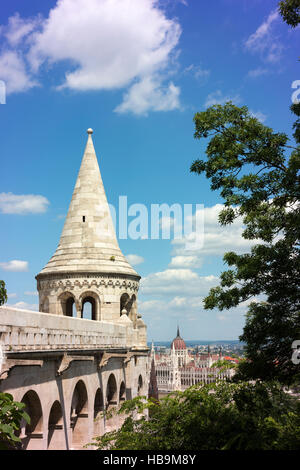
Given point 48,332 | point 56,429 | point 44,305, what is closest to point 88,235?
point 44,305

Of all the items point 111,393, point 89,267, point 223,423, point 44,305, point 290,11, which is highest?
point 290,11

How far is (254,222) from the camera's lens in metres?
12.0

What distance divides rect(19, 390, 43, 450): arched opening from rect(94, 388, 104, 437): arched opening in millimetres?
6616

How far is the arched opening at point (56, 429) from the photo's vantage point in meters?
17.0

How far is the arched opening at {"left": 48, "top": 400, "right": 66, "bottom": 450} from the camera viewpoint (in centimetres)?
1698

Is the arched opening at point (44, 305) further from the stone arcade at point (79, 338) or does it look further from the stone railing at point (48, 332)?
the stone railing at point (48, 332)

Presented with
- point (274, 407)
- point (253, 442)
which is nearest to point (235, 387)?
point (274, 407)

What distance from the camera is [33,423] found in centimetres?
1516

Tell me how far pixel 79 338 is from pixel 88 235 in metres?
10.9

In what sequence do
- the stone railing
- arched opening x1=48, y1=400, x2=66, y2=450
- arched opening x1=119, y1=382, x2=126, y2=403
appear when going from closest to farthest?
the stone railing
arched opening x1=48, y1=400, x2=66, y2=450
arched opening x1=119, y1=382, x2=126, y2=403

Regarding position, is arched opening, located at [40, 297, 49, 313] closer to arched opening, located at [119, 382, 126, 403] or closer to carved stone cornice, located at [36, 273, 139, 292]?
carved stone cornice, located at [36, 273, 139, 292]

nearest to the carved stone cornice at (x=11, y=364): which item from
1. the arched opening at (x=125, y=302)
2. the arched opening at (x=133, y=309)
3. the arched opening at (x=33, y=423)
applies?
the arched opening at (x=33, y=423)

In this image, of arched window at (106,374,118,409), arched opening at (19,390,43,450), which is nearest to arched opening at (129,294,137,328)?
arched window at (106,374,118,409)

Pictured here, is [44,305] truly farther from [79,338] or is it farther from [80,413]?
[79,338]
